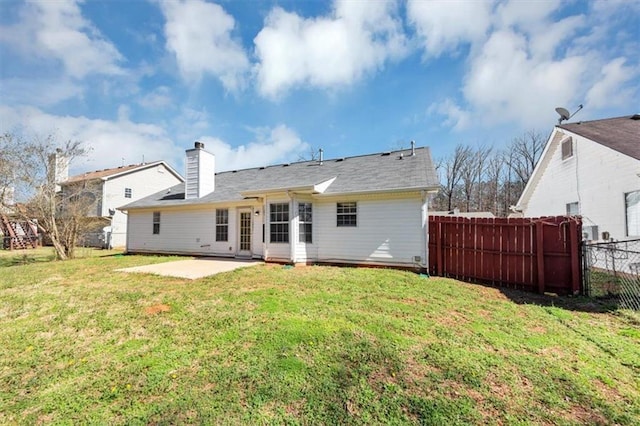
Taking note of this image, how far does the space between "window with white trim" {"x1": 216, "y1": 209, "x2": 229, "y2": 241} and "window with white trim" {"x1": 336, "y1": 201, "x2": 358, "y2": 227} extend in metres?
5.53

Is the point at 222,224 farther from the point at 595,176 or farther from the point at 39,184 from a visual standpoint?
the point at 595,176

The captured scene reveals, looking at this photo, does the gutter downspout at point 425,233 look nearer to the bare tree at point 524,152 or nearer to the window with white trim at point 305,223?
the window with white trim at point 305,223

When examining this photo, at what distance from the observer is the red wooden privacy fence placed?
639 cm

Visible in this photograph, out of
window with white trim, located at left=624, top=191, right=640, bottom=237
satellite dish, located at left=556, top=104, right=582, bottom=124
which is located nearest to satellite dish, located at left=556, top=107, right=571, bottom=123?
Result: satellite dish, located at left=556, top=104, right=582, bottom=124

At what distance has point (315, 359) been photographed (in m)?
3.34

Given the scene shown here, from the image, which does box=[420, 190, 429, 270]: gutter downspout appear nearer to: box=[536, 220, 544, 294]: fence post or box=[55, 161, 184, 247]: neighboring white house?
box=[536, 220, 544, 294]: fence post

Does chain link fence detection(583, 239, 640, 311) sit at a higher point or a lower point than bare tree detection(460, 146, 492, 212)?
lower

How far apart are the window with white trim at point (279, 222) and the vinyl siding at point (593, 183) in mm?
10710

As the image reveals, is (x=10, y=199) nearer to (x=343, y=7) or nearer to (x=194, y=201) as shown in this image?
(x=194, y=201)

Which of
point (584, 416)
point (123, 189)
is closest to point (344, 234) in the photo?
point (584, 416)

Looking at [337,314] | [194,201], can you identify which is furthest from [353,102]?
[337,314]

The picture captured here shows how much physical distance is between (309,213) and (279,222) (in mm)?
1234

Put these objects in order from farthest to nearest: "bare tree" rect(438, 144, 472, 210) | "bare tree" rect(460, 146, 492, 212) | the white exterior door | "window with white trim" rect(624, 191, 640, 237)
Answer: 1. "bare tree" rect(438, 144, 472, 210)
2. "bare tree" rect(460, 146, 492, 212)
3. the white exterior door
4. "window with white trim" rect(624, 191, 640, 237)

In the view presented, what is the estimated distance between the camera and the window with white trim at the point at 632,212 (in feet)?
25.7
